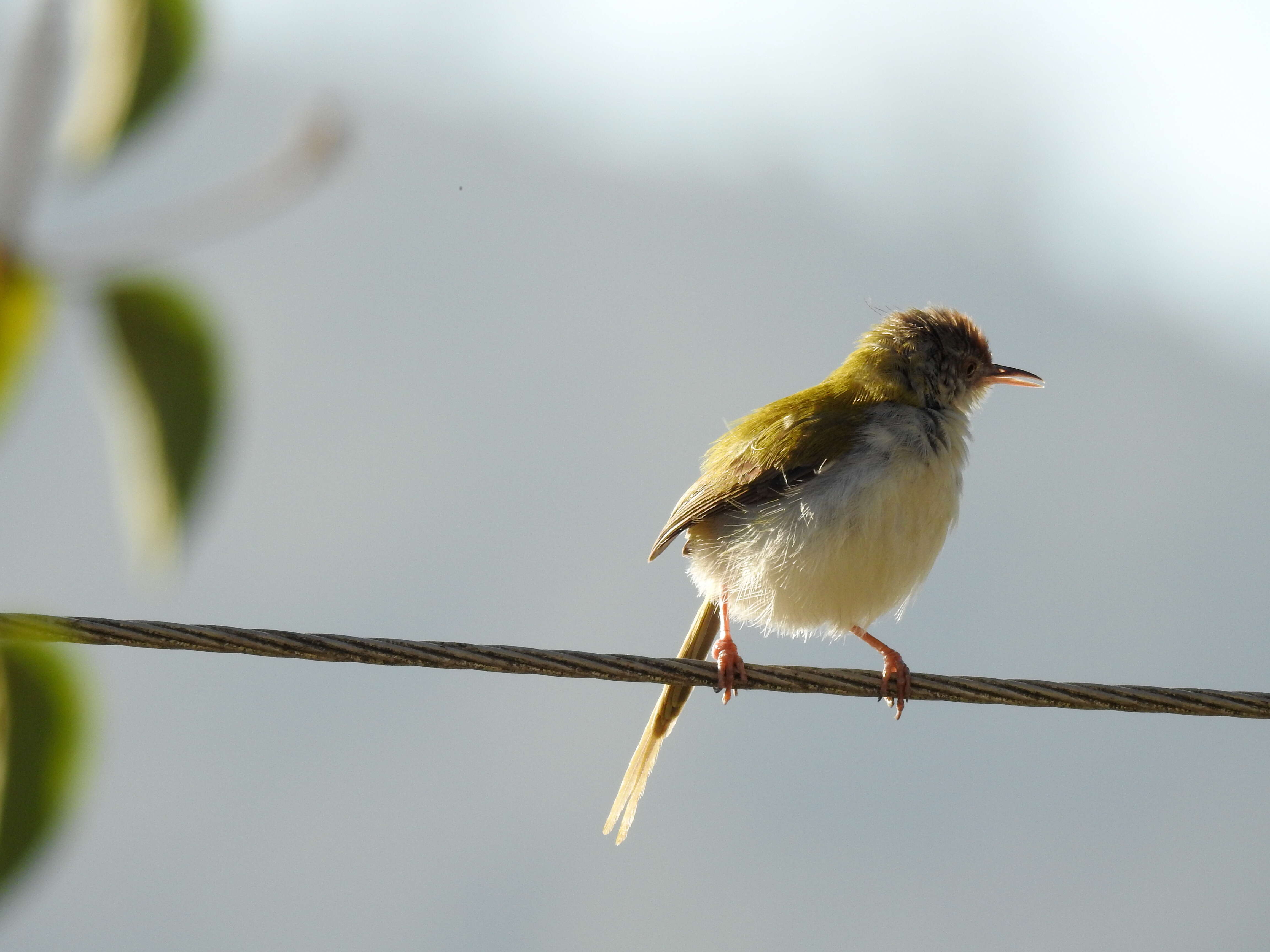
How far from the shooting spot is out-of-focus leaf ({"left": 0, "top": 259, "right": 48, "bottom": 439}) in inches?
25.6

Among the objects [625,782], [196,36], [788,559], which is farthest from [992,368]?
[196,36]

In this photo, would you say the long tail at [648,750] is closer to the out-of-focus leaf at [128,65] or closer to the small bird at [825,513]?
the small bird at [825,513]

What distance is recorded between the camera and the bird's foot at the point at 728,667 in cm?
500

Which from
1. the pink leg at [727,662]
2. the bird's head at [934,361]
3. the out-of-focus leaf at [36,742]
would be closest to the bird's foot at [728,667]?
the pink leg at [727,662]

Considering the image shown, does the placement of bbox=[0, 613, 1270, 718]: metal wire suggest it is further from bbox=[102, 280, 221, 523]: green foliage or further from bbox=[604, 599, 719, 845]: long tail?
bbox=[102, 280, 221, 523]: green foliage

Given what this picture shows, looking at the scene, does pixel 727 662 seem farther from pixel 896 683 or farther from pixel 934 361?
pixel 934 361

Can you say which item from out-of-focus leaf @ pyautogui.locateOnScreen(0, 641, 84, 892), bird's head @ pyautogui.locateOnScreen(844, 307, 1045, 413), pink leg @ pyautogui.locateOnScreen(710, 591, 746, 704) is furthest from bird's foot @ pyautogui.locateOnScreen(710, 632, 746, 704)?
out-of-focus leaf @ pyautogui.locateOnScreen(0, 641, 84, 892)

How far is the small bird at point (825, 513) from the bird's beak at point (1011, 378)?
0.26 m

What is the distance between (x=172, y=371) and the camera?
2.10 ft

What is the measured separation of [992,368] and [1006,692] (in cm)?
318

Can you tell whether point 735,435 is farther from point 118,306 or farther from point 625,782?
point 118,306

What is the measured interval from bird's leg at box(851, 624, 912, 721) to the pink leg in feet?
1.86

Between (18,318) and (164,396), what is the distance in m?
0.11

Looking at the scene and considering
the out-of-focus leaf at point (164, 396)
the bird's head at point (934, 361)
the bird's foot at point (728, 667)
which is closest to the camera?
the out-of-focus leaf at point (164, 396)
